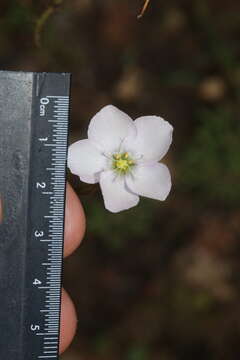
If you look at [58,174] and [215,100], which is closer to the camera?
[58,174]

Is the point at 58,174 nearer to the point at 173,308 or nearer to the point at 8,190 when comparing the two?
the point at 8,190

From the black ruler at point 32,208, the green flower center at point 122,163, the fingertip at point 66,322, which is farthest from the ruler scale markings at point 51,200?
the green flower center at point 122,163

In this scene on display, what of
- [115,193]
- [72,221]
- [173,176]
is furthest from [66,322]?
[173,176]

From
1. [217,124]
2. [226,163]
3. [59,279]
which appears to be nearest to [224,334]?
[226,163]

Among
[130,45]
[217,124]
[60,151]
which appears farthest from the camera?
[130,45]

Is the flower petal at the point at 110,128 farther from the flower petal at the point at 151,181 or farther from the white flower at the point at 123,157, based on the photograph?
the flower petal at the point at 151,181

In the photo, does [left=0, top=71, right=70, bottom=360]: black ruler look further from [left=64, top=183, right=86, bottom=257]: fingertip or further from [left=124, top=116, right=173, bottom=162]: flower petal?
[left=124, top=116, right=173, bottom=162]: flower petal

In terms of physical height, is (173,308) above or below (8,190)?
below
